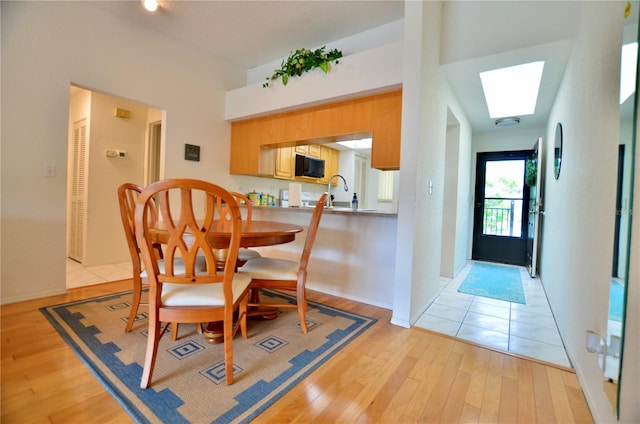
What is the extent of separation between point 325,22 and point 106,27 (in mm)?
2212

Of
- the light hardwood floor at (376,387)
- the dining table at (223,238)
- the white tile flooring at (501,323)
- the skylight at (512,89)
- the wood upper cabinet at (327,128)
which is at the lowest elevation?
the light hardwood floor at (376,387)

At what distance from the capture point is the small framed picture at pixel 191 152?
3531 mm

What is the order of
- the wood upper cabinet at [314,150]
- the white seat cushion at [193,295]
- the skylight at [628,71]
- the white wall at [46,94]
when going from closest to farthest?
the skylight at [628,71], the white seat cushion at [193,295], the white wall at [46,94], the wood upper cabinet at [314,150]

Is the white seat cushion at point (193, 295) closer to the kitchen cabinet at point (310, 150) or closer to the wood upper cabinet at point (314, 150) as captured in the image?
the kitchen cabinet at point (310, 150)

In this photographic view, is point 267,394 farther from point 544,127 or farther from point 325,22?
point 544,127

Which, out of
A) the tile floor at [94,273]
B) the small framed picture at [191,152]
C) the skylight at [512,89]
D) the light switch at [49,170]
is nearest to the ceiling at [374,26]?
the skylight at [512,89]

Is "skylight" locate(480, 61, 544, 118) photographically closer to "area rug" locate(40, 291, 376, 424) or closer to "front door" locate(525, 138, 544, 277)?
"front door" locate(525, 138, 544, 277)

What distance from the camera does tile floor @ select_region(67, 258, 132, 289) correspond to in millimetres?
2994

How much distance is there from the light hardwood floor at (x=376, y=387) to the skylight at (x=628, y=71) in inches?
54.4

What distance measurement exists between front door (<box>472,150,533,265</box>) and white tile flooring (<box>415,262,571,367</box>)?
176cm

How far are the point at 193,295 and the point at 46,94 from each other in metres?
2.54

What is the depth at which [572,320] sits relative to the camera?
70.4 inches

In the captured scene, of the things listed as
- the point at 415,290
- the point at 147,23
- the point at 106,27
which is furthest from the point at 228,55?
the point at 415,290


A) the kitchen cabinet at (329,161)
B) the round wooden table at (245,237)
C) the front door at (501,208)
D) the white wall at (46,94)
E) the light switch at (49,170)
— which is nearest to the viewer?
the round wooden table at (245,237)
